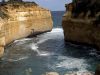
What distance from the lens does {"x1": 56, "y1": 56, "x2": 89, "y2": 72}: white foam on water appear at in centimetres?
2816

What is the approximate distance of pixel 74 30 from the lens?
4153cm

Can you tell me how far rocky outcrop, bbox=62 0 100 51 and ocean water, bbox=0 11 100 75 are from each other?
135 cm

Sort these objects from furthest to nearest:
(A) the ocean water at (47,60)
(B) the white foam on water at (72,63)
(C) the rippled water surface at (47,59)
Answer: (B) the white foam on water at (72,63) → (C) the rippled water surface at (47,59) → (A) the ocean water at (47,60)

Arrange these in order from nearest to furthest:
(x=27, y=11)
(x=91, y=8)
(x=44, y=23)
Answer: (x=91, y=8) < (x=27, y=11) < (x=44, y=23)

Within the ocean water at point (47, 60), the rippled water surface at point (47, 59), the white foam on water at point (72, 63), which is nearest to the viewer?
the ocean water at point (47, 60)

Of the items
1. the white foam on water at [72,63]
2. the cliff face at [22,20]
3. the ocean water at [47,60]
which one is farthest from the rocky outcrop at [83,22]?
the cliff face at [22,20]

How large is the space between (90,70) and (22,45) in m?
19.6

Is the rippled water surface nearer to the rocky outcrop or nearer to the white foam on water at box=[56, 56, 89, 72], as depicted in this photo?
the white foam on water at box=[56, 56, 89, 72]

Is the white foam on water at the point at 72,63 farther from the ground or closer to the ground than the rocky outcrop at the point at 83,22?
closer to the ground

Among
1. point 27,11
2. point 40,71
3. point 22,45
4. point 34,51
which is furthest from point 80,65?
point 27,11

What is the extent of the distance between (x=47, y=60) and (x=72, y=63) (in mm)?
3581

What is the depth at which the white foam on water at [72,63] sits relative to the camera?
92.4ft

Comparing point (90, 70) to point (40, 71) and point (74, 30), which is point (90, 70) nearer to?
point (40, 71)

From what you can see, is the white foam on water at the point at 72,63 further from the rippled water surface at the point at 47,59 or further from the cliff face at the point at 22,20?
the cliff face at the point at 22,20
